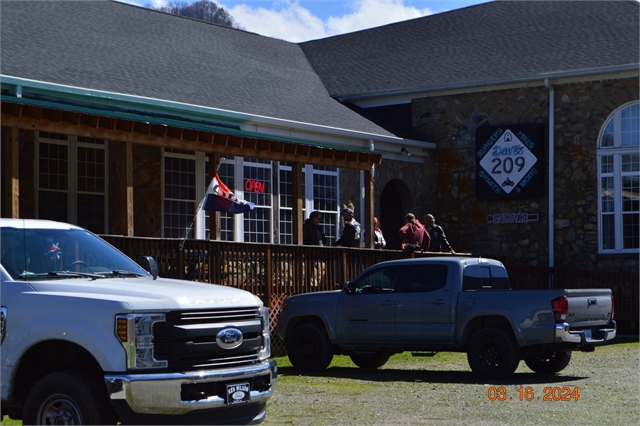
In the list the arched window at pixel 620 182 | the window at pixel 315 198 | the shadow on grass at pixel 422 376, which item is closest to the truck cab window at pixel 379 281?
the shadow on grass at pixel 422 376

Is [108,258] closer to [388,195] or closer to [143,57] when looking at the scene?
[143,57]

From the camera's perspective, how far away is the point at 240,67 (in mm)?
24703

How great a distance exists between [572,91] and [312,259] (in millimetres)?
9017

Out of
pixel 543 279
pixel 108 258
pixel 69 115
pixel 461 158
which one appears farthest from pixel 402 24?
pixel 108 258

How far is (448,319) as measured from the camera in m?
14.4

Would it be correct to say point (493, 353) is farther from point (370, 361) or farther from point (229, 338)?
point (229, 338)

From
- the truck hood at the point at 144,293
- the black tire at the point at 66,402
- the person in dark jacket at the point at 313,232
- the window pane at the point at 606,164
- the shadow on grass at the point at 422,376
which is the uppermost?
the window pane at the point at 606,164

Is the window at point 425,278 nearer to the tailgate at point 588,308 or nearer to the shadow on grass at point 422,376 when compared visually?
the shadow on grass at point 422,376

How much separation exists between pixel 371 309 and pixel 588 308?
123 inches

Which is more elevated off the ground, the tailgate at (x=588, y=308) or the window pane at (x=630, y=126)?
the window pane at (x=630, y=126)

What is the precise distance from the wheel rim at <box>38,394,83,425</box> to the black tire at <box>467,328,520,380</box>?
24.2 feet

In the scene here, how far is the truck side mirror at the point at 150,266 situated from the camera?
9.16 m

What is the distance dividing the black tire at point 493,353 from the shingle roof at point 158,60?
8.66 m

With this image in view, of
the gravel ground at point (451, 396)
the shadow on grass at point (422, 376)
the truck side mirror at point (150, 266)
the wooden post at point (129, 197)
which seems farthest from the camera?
the wooden post at point (129, 197)
